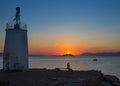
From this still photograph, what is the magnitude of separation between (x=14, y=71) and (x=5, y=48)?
116 inches

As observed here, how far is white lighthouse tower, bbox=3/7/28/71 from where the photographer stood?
27.6 m

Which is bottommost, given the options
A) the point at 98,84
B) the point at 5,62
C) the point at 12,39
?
the point at 98,84

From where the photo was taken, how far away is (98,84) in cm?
2083

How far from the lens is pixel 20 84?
19.1 metres

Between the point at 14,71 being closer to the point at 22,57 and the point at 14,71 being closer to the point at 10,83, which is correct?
the point at 22,57

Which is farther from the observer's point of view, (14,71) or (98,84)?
(14,71)

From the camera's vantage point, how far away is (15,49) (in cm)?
2759

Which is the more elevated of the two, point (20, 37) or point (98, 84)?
point (20, 37)

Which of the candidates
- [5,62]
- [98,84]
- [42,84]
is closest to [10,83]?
[42,84]

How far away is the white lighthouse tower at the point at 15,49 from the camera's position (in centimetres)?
2759

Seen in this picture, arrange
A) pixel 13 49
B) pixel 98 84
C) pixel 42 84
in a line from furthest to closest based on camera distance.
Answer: pixel 13 49, pixel 98 84, pixel 42 84

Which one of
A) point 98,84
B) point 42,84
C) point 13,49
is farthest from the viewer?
point 13,49

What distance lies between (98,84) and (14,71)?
11.2 meters

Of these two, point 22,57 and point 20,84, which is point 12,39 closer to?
point 22,57
